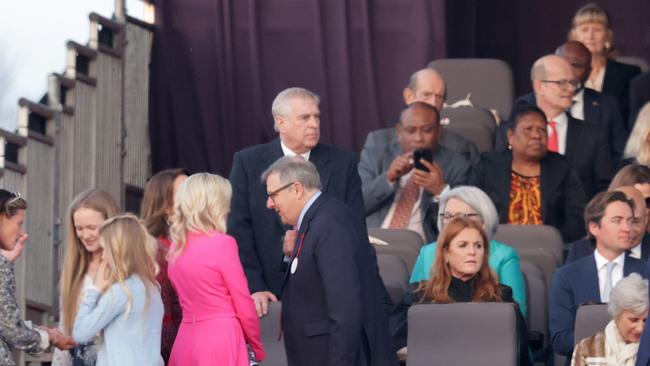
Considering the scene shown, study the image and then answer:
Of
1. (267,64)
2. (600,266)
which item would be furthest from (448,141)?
(600,266)

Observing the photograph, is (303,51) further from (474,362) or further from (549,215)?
(474,362)

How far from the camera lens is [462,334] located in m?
7.00

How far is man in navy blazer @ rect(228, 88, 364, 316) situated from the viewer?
740cm

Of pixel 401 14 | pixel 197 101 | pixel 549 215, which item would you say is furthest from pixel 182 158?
pixel 549 215

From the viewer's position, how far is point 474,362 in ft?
22.9

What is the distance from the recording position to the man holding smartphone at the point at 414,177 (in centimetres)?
898

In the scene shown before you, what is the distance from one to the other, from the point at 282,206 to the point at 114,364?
84 centimetres

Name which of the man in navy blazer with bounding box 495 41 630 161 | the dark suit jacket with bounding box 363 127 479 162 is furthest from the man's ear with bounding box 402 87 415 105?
the man in navy blazer with bounding box 495 41 630 161

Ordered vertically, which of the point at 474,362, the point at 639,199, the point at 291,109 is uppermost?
the point at 291,109

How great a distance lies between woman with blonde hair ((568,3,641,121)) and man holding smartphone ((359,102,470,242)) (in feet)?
6.44

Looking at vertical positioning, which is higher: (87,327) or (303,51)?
(303,51)

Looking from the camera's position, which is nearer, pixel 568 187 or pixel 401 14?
pixel 568 187

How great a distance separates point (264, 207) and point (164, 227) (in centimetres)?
77

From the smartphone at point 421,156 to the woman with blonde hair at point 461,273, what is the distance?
1.71 m
